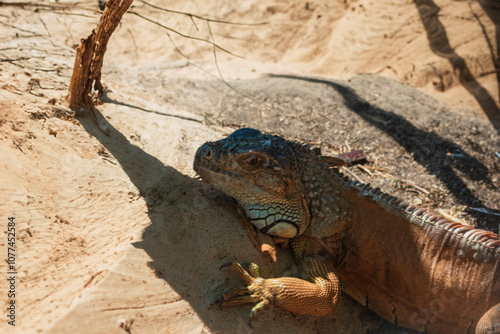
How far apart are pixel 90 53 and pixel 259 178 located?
2.43 m

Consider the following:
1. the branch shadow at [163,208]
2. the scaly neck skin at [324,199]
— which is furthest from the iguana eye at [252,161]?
the branch shadow at [163,208]

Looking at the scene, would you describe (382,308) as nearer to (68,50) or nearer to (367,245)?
(367,245)

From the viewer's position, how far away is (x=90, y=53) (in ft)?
14.9

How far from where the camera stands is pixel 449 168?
22.6ft

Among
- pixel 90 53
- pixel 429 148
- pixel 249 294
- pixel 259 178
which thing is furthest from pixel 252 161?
pixel 429 148

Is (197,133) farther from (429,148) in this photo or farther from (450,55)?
(450,55)

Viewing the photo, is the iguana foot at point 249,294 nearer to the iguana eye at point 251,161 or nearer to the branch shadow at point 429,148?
the iguana eye at point 251,161

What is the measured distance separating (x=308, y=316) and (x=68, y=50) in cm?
527

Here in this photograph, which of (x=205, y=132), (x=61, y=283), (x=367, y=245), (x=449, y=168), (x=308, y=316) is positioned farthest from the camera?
(x=449, y=168)

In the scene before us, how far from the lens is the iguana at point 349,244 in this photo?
3869 millimetres

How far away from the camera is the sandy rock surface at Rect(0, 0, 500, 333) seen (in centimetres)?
324

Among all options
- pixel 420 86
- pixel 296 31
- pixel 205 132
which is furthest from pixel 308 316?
pixel 296 31

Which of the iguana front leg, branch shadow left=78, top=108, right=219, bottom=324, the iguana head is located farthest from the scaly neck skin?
branch shadow left=78, top=108, right=219, bottom=324

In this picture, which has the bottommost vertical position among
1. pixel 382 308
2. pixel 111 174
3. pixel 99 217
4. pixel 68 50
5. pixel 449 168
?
pixel 382 308
